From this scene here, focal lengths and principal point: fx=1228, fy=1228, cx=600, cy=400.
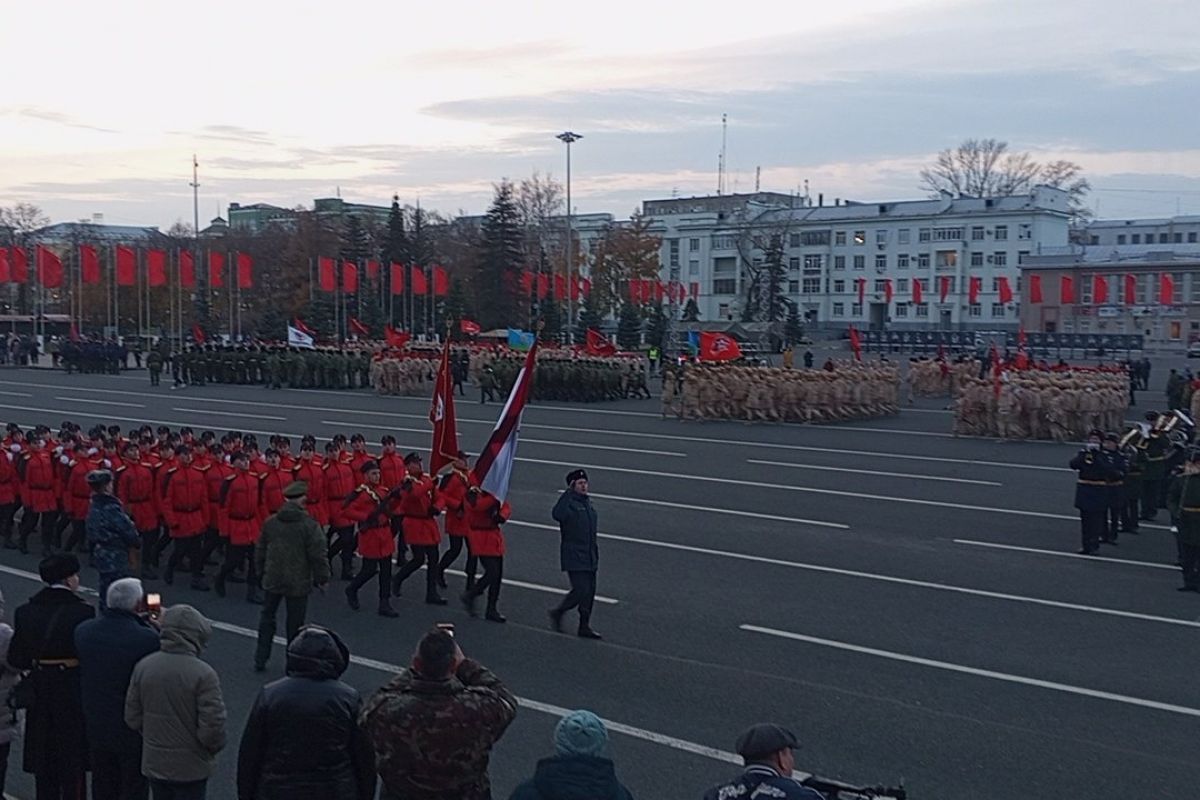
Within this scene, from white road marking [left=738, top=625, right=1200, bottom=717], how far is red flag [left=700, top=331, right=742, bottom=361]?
23.5 metres

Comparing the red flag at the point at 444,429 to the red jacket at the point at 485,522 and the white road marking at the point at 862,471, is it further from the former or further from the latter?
the white road marking at the point at 862,471

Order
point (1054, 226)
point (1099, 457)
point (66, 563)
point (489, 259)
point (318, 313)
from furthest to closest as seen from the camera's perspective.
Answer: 1. point (1054, 226)
2. point (489, 259)
3. point (318, 313)
4. point (1099, 457)
5. point (66, 563)

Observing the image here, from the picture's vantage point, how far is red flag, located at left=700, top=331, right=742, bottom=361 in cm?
3478

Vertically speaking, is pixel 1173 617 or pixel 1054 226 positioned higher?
pixel 1054 226

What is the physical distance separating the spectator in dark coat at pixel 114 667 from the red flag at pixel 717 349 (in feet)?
95.7

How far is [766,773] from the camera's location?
418cm

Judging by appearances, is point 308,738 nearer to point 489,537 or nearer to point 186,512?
point 489,537

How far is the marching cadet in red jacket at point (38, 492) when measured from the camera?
48.3 ft

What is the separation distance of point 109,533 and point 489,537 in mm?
3432

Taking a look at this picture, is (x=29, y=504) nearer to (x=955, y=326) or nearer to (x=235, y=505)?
(x=235, y=505)

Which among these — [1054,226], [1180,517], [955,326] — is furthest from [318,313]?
[1180,517]

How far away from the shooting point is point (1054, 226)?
90.8 metres

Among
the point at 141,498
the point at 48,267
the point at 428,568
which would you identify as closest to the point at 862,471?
the point at 428,568

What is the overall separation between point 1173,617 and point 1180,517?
1670 millimetres
